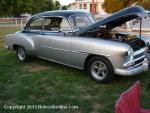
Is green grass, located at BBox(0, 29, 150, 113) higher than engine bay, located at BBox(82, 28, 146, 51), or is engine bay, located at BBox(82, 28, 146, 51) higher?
engine bay, located at BBox(82, 28, 146, 51)

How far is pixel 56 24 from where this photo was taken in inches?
281

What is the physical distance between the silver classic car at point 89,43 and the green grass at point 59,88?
33 centimetres

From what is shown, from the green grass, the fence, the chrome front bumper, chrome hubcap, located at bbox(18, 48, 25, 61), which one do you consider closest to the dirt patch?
the green grass

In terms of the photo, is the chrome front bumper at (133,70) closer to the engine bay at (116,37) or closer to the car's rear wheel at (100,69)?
the car's rear wheel at (100,69)

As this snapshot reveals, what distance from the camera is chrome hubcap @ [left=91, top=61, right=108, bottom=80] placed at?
19.5ft

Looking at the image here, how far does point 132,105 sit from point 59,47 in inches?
165

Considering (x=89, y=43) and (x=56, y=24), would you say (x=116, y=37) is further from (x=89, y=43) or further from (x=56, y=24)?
(x=56, y=24)

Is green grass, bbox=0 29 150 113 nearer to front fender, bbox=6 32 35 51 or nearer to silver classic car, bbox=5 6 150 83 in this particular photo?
silver classic car, bbox=5 6 150 83

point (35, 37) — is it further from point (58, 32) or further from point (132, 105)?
point (132, 105)

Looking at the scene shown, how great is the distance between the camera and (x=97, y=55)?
596 centimetres

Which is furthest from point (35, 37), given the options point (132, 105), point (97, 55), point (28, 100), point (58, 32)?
point (132, 105)

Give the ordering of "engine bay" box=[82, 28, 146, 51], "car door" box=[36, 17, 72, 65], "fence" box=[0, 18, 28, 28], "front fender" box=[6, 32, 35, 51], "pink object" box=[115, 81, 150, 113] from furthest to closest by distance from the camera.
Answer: "fence" box=[0, 18, 28, 28] < "front fender" box=[6, 32, 35, 51] < "car door" box=[36, 17, 72, 65] < "engine bay" box=[82, 28, 146, 51] < "pink object" box=[115, 81, 150, 113]

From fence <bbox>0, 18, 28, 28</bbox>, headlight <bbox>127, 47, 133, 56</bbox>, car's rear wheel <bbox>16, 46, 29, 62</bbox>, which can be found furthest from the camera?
fence <bbox>0, 18, 28, 28</bbox>
